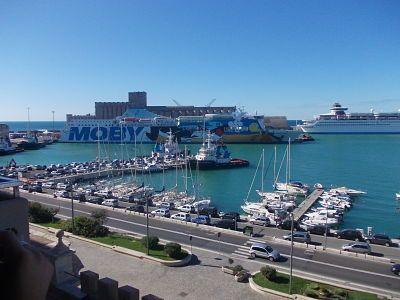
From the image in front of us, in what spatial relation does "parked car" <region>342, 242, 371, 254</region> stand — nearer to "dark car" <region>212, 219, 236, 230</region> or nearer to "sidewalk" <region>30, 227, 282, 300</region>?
"sidewalk" <region>30, 227, 282, 300</region>

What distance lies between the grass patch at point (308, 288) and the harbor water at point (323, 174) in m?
13.0

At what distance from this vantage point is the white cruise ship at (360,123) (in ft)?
301

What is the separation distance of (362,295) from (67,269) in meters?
8.11

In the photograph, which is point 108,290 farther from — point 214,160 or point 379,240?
point 214,160

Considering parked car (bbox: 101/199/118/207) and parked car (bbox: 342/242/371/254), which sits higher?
parked car (bbox: 342/242/371/254)

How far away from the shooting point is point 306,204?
26.9m

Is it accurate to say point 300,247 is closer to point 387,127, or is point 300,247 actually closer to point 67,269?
point 67,269

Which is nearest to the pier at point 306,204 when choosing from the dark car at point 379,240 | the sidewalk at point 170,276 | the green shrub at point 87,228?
the dark car at point 379,240

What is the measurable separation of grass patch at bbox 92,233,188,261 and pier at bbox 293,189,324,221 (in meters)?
12.0

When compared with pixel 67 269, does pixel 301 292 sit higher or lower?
lower

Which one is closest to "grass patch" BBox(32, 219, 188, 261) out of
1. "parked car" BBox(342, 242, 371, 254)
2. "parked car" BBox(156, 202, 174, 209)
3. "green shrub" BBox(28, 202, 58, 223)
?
"green shrub" BBox(28, 202, 58, 223)

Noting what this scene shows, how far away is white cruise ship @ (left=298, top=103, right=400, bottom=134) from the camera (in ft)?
301

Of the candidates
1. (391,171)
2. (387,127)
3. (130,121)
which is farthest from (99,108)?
(391,171)

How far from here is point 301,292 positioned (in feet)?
Result: 33.0
